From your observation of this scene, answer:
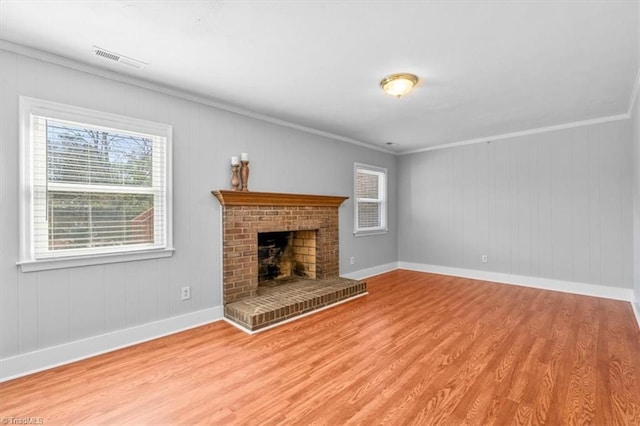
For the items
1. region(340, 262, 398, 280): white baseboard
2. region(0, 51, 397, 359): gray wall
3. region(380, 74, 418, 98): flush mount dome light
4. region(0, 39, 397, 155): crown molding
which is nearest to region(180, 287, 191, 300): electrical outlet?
region(0, 51, 397, 359): gray wall

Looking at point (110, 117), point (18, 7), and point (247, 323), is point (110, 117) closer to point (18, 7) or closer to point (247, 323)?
point (18, 7)

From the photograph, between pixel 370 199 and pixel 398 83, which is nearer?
pixel 398 83

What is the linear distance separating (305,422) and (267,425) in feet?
0.70

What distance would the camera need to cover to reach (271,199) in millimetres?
3777

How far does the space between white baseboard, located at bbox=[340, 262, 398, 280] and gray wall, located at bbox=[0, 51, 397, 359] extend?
1.64m

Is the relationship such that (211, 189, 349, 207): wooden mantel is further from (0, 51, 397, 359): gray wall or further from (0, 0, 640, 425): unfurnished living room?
(0, 51, 397, 359): gray wall

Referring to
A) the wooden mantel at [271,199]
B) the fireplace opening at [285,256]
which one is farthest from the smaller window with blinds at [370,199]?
the fireplace opening at [285,256]

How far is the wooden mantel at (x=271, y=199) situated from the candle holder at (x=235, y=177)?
0.31 feet

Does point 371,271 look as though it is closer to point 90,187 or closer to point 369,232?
point 369,232

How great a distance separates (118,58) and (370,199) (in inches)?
169

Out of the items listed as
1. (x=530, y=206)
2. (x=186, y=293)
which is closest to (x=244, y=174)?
(x=186, y=293)

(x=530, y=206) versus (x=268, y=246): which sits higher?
(x=530, y=206)

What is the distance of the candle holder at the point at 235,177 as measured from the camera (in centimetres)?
345

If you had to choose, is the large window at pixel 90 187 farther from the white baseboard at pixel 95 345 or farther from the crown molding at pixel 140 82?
the white baseboard at pixel 95 345
